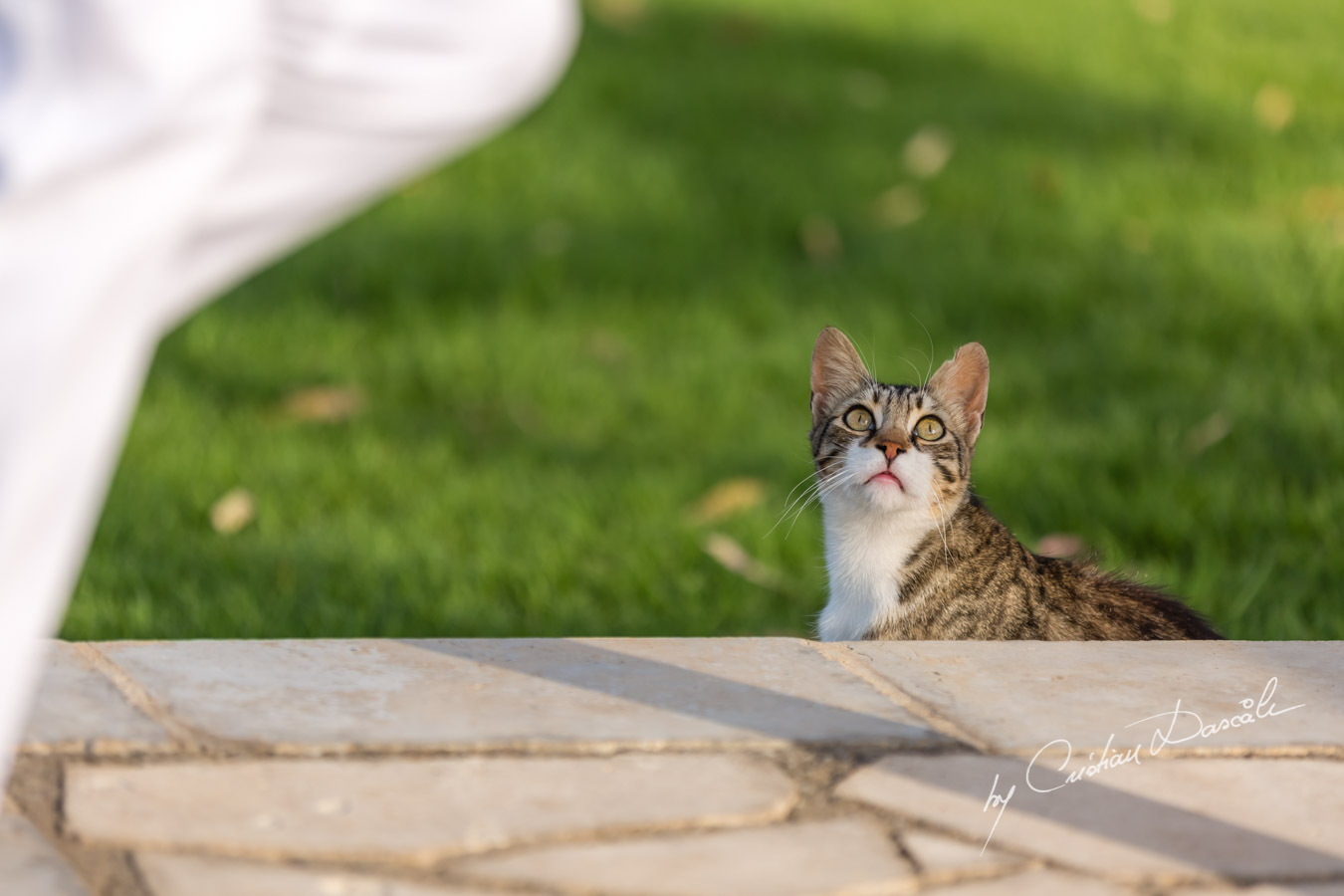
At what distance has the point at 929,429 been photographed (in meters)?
2.64

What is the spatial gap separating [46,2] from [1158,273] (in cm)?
488

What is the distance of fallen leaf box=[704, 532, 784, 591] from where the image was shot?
13.0 ft

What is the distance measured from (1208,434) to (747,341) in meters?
1.65

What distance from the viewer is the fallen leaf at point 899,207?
21.2 feet

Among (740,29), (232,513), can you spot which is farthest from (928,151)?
(232,513)

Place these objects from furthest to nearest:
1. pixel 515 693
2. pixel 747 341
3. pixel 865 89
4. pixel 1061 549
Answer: pixel 865 89, pixel 747 341, pixel 1061 549, pixel 515 693

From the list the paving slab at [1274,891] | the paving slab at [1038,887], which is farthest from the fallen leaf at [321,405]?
the paving slab at [1274,891]

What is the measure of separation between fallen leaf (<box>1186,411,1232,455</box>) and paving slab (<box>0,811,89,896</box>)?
10.8ft

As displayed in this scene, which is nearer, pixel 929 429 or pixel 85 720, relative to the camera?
pixel 85 720

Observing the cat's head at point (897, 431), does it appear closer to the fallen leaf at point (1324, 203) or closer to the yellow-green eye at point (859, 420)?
the yellow-green eye at point (859, 420)

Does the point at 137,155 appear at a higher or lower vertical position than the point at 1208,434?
higher

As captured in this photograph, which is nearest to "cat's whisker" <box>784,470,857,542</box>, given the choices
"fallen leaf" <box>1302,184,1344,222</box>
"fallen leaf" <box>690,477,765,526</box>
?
"fallen leaf" <box>690,477,765,526</box>

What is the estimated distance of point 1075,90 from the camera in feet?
25.3

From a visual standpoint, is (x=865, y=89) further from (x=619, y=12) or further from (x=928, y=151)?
(x=619, y=12)
